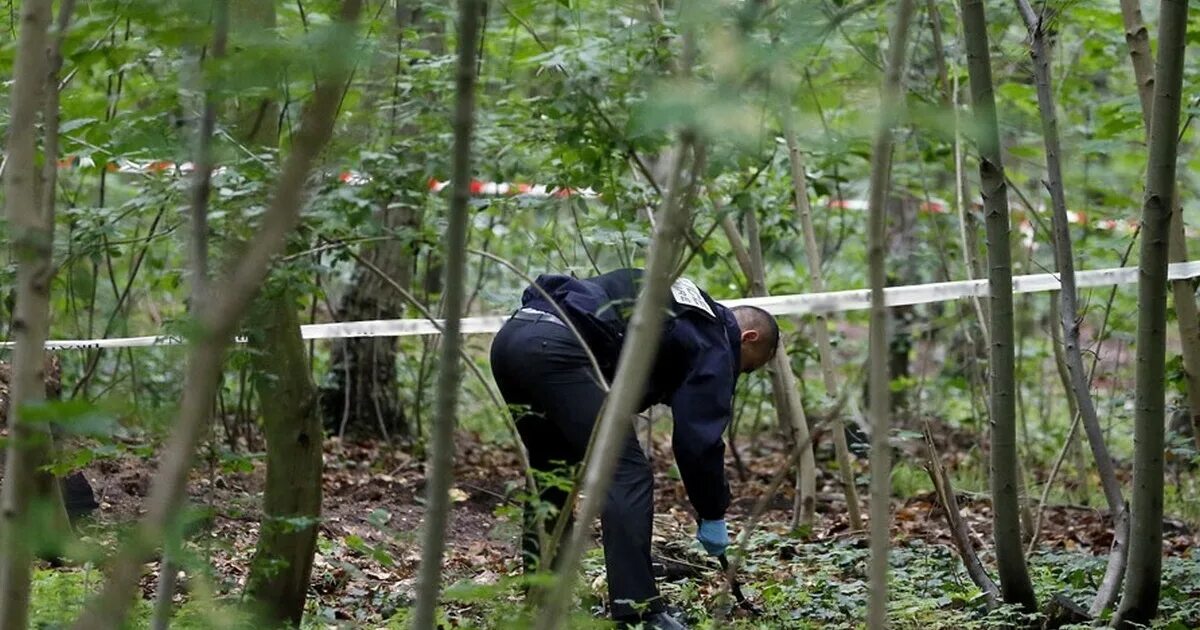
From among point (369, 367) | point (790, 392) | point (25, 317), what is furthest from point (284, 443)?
point (369, 367)

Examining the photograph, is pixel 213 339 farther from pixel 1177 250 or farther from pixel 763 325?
pixel 1177 250

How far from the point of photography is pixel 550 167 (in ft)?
23.1

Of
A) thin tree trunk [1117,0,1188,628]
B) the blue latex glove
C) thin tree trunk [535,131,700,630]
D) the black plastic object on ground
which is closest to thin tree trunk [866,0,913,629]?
thin tree trunk [535,131,700,630]

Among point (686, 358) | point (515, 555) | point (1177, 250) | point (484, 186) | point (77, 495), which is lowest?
point (515, 555)

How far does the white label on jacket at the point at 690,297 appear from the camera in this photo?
190 inches

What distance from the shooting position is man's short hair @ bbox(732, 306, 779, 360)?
5.32 m

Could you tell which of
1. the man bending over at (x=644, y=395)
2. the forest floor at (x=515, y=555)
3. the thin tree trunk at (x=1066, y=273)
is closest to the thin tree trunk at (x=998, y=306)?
the thin tree trunk at (x=1066, y=273)

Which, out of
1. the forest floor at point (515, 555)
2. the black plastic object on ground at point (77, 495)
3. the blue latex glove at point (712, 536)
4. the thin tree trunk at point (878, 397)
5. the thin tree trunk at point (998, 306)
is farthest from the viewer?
the black plastic object on ground at point (77, 495)

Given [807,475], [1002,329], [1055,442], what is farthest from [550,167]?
[1055,442]

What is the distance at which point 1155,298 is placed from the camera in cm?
419

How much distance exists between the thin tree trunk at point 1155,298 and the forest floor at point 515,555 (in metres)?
0.37

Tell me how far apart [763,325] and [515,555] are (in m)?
1.30

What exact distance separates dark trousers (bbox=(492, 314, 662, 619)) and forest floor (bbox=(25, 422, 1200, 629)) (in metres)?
0.24

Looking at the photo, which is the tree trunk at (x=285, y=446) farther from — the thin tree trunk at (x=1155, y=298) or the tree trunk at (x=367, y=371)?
the tree trunk at (x=367, y=371)
